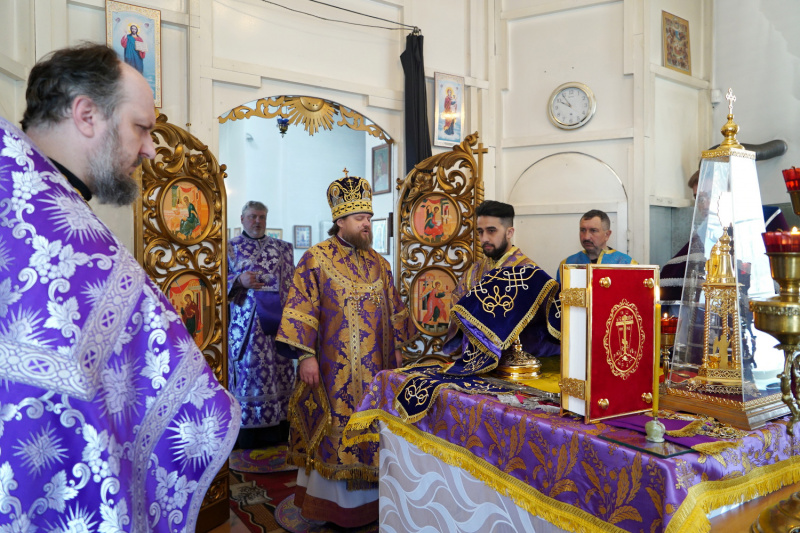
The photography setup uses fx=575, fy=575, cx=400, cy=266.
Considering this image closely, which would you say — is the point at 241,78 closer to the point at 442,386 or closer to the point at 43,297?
the point at 442,386

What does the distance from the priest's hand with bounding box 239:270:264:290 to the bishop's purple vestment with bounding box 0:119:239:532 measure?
359 centimetres

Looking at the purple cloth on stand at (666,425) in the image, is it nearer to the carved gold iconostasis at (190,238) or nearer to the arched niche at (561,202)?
the carved gold iconostasis at (190,238)

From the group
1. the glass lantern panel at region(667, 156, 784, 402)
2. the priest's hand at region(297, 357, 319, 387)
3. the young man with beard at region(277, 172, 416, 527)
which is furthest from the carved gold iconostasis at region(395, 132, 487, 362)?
the glass lantern panel at region(667, 156, 784, 402)

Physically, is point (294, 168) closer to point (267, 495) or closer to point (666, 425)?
point (267, 495)

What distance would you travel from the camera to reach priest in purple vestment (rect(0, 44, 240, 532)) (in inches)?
39.4

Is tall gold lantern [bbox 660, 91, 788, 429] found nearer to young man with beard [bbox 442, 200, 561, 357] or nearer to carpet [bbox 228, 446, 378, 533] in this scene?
young man with beard [bbox 442, 200, 561, 357]

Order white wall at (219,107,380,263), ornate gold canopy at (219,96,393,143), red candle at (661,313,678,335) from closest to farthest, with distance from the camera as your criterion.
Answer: red candle at (661,313,678,335) < ornate gold canopy at (219,96,393,143) < white wall at (219,107,380,263)

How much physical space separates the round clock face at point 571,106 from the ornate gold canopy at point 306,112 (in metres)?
1.60

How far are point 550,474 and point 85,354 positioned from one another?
109cm

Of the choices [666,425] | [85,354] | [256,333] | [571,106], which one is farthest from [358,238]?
[571,106]

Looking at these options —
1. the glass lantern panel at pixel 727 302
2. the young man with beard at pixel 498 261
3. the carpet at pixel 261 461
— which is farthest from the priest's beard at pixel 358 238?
the glass lantern panel at pixel 727 302

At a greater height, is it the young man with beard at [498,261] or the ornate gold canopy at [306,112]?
the ornate gold canopy at [306,112]

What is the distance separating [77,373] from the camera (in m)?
1.02

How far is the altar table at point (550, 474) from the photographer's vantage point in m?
1.19
